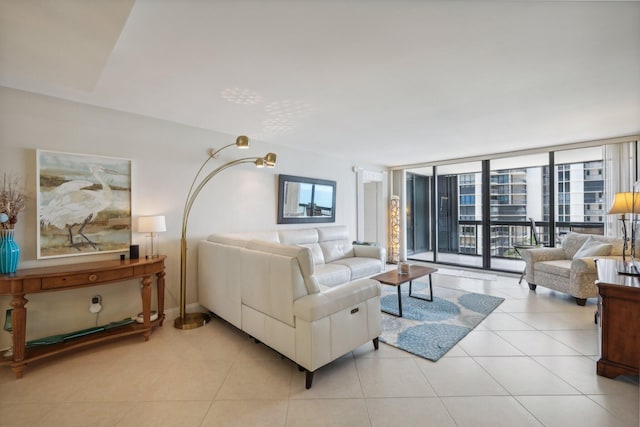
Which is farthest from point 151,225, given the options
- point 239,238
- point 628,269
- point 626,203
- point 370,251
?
point 626,203

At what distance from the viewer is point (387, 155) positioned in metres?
5.46

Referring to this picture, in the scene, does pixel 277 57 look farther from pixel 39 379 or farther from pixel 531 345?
pixel 531 345

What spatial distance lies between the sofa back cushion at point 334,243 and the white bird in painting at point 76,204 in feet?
9.87

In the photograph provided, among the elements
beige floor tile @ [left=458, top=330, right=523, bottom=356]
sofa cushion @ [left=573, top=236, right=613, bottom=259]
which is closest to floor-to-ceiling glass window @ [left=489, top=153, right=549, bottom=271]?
sofa cushion @ [left=573, top=236, right=613, bottom=259]

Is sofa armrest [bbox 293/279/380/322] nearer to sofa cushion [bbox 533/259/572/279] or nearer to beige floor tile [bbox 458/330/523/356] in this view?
beige floor tile [bbox 458/330/523/356]

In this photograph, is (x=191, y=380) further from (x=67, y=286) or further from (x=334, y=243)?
(x=334, y=243)

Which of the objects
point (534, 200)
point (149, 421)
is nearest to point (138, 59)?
point (149, 421)

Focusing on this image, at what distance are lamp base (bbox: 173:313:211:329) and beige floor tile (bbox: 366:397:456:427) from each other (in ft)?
7.07

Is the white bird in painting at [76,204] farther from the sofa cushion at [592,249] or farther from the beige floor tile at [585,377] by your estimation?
the sofa cushion at [592,249]

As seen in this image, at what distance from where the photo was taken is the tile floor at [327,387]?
5.53 ft

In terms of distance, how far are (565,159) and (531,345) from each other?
398 cm

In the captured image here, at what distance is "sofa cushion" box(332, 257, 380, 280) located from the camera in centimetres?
405

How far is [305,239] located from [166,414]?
115 inches

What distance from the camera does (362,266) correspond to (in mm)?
4191
